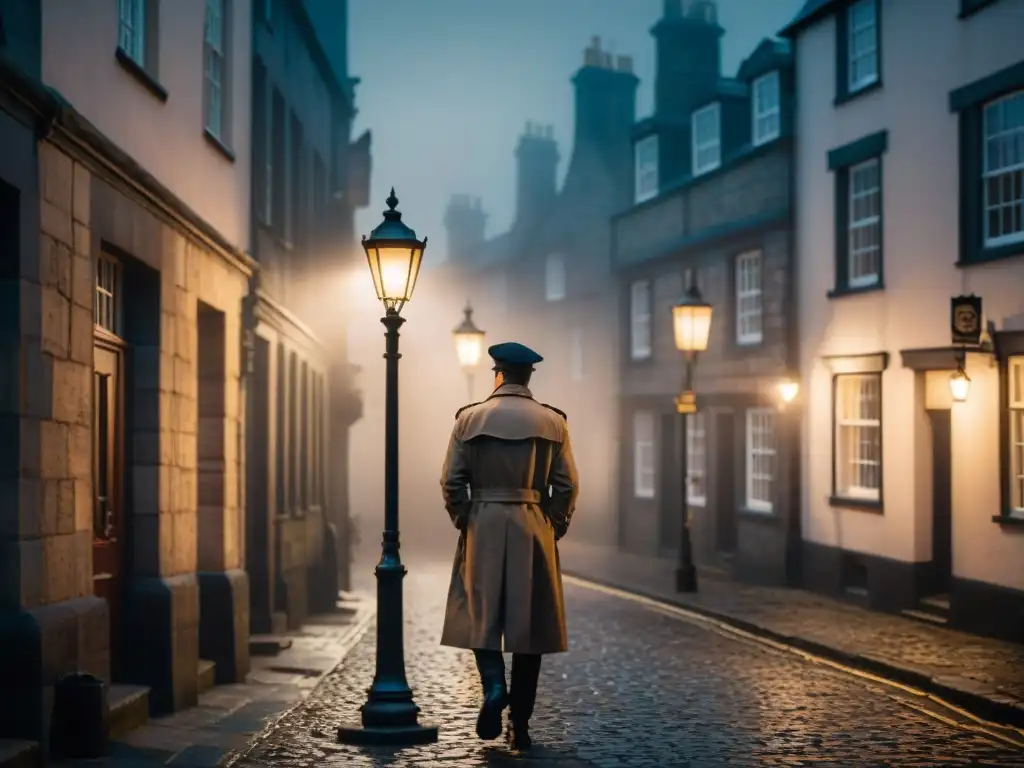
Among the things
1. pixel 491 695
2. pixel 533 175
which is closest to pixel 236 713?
pixel 491 695

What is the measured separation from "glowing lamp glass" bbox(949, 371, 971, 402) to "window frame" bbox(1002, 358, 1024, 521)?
1.74 ft

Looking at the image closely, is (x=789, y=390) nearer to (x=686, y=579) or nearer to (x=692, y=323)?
(x=692, y=323)

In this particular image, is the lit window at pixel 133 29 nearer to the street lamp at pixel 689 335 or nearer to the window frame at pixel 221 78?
the window frame at pixel 221 78

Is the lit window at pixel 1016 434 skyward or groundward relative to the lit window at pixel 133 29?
groundward

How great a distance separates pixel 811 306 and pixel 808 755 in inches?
574

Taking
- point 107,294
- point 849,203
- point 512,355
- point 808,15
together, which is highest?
point 808,15

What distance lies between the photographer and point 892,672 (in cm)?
1313

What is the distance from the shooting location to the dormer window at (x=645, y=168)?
104ft

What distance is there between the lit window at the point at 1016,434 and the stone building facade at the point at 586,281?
19.0 metres

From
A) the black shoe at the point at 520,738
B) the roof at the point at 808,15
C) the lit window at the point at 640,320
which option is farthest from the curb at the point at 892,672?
the lit window at the point at 640,320

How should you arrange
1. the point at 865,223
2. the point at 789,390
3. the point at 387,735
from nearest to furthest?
the point at 387,735 < the point at 865,223 < the point at 789,390

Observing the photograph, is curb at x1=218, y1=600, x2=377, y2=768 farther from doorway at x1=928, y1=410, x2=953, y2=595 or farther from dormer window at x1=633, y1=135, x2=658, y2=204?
dormer window at x1=633, y1=135, x2=658, y2=204

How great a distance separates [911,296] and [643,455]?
43.2ft

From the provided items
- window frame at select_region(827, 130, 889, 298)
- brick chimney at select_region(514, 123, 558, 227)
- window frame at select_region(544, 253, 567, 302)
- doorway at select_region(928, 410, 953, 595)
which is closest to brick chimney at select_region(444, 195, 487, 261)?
brick chimney at select_region(514, 123, 558, 227)
